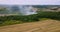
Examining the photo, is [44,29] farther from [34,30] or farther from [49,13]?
[49,13]

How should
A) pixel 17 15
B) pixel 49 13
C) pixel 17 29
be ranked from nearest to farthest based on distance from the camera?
pixel 17 29 → pixel 17 15 → pixel 49 13

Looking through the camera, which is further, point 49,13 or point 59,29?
point 49,13

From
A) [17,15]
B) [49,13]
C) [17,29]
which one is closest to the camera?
[17,29]

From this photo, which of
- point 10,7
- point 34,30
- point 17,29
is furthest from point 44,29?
point 10,7

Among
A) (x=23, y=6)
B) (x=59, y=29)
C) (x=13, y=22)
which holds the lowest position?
(x=59, y=29)

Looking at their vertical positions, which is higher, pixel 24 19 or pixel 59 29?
pixel 24 19
